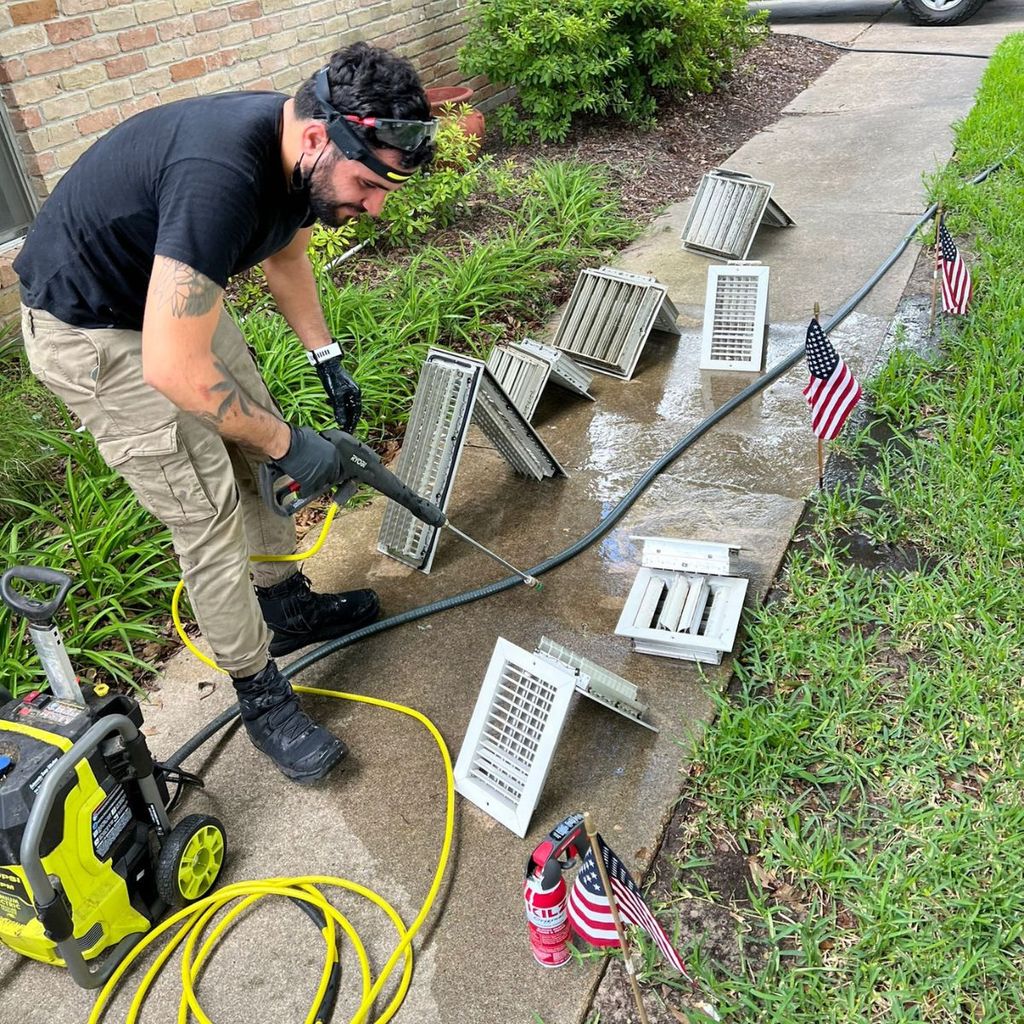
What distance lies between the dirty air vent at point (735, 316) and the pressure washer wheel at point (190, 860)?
9.64 feet

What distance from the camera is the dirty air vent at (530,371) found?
3.79m

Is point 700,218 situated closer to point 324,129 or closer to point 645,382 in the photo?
point 645,382

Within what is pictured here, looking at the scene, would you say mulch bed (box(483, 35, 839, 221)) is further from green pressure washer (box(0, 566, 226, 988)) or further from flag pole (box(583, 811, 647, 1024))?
flag pole (box(583, 811, 647, 1024))

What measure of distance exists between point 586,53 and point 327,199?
500cm

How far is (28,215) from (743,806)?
13.7ft

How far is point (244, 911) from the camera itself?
2213 millimetres

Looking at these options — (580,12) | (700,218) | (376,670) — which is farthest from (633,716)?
(580,12)

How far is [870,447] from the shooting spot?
3.52 m

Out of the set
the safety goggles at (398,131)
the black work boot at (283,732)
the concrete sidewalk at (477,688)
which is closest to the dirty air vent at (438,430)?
the concrete sidewalk at (477,688)

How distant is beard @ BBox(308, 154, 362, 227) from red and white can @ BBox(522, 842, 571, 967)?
145 centimetres

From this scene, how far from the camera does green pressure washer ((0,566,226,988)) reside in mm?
1781

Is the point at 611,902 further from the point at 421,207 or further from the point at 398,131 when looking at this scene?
the point at 421,207

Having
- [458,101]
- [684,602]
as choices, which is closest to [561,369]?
[684,602]

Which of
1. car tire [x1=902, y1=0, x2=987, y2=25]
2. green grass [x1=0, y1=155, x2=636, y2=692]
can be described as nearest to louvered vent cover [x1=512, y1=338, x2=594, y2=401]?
green grass [x1=0, y1=155, x2=636, y2=692]
